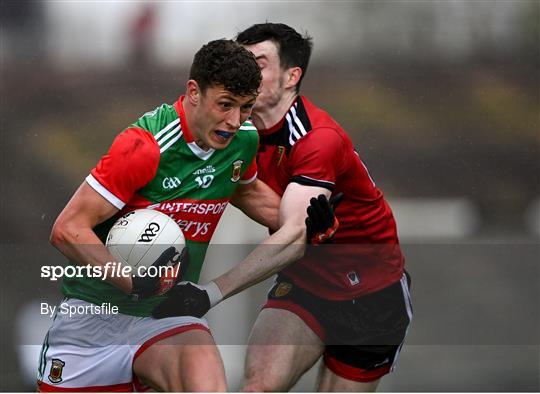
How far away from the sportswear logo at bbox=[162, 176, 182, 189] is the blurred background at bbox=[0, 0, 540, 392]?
4.91 feet

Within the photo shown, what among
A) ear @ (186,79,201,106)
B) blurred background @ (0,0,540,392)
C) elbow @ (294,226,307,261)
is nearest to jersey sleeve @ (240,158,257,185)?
elbow @ (294,226,307,261)

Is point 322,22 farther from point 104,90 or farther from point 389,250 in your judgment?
point 389,250

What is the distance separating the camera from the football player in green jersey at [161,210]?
10.1 ft

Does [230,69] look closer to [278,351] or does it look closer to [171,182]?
[171,182]

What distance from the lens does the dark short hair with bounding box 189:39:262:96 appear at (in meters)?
3.12

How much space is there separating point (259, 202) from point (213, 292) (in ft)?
1.36

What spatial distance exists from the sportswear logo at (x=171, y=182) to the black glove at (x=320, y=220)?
1.54ft

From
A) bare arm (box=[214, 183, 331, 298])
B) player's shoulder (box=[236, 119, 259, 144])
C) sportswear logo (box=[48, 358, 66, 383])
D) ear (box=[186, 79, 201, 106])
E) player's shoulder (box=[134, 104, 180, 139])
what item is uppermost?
ear (box=[186, 79, 201, 106])

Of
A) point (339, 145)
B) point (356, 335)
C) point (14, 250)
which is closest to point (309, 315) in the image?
point (356, 335)

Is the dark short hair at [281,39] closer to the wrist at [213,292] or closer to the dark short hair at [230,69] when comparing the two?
the dark short hair at [230,69]

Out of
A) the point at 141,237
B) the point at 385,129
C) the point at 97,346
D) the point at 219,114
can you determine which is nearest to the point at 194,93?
the point at 219,114

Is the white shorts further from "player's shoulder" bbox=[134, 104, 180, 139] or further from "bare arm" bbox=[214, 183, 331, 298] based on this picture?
"player's shoulder" bbox=[134, 104, 180, 139]

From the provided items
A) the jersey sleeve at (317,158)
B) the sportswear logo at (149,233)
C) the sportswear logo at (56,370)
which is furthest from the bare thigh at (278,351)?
the sportswear logo at (149,233)

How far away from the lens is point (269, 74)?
3.67m
